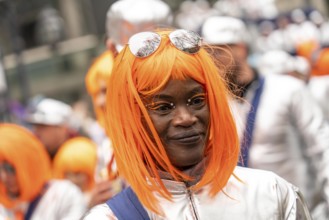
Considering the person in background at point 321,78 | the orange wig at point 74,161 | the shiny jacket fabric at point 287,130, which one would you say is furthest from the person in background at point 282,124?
the orange wig at point 74,161

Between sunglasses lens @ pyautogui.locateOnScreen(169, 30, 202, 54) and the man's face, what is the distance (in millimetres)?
4869

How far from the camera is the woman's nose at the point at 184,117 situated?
3068 millimetres

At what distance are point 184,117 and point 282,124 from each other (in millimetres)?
2292

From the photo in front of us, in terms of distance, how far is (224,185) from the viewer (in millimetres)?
3104

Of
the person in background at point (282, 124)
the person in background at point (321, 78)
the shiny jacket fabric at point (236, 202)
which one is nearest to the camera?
the shiny jacket fabric at point (236, 202)

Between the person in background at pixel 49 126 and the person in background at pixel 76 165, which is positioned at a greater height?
the person in background at pixel 49 126

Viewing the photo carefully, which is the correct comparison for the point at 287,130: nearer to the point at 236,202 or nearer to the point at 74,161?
the point at 236,202

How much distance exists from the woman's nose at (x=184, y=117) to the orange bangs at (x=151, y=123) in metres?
0.08

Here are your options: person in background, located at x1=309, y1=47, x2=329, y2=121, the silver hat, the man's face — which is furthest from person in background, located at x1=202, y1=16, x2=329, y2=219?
the man's face

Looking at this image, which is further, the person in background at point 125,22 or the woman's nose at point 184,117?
the person in background at point 125,22

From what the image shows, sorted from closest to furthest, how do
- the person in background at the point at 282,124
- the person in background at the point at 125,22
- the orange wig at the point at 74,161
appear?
the person in background at the point at 125,22 → the person in background at the point at 282,124 → the orange wig at the point at 74,161

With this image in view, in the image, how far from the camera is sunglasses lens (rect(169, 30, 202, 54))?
10.3ft

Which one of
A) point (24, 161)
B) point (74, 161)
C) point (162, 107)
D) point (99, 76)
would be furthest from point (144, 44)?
point (74, 161)

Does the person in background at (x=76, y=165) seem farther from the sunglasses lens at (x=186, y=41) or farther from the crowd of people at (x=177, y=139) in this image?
the sunglasses lens at (x=186, y=41)
